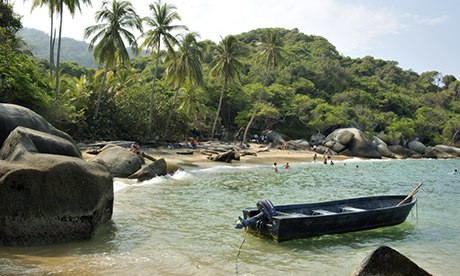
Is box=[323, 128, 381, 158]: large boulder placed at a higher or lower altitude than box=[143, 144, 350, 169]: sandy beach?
higher

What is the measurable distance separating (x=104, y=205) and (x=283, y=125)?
51.8 meters

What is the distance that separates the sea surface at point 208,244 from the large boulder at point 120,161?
1036 millimetres

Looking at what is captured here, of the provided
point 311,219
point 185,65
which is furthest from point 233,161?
point 311,219

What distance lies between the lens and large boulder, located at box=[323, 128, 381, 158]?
51.1m

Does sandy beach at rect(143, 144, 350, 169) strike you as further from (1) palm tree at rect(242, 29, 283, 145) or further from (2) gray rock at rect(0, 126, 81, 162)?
(2) gray rock at rect(0, 126, 81, 162)

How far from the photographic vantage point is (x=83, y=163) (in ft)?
33.0

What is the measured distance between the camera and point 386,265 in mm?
7406

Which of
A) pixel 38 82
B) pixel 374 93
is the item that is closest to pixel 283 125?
pixel 374 93

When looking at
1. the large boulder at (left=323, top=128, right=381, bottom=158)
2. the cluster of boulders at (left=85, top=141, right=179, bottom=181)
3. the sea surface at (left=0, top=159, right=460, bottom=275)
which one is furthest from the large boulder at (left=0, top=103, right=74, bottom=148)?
the large boulder at (left=323, top=128, right=381, bottom=158)

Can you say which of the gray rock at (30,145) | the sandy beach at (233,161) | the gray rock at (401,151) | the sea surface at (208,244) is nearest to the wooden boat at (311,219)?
the sea surface at (208,244)

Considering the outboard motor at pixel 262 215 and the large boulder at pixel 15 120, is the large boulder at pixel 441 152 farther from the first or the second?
the large boulder at pixel 15 120

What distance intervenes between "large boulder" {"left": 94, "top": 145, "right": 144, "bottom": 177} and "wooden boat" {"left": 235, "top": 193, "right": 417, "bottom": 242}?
10.7 m

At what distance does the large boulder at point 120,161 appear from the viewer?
65.8 ft

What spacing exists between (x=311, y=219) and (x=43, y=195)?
24.1ft
